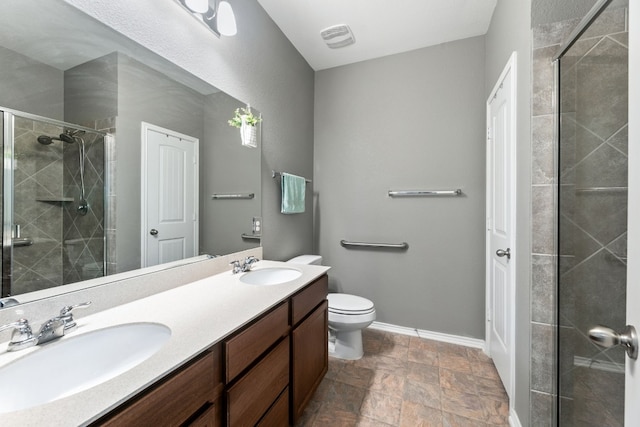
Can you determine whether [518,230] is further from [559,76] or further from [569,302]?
[559,76]

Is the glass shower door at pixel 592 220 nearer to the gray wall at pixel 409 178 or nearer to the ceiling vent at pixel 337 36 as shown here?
the gray wall at pixel 409 178

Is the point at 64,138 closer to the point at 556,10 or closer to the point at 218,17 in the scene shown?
the point at 218,17

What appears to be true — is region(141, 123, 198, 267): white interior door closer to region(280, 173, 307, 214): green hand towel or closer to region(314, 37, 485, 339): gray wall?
region(280, 173, 307, 214): green hand towel

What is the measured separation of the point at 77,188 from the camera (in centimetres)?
93

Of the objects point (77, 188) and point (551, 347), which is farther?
point (551, 347)

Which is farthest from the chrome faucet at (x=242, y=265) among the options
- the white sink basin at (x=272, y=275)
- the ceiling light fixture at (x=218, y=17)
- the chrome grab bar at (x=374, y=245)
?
the ceiling light fixture at (x=218, y=17)

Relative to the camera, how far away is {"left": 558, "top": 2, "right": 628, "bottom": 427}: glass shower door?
907 millimetres

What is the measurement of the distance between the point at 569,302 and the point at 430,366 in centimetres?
111

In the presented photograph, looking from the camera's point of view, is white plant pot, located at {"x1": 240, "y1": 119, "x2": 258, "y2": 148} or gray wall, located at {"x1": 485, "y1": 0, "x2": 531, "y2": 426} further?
white plant pot, located at {"x1": 240, "y1": 119, "x2": 258, "y2": 148}

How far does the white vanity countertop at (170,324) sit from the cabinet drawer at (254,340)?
1.8 inches

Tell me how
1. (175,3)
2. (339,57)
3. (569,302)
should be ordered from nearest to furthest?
(569,302) < (175,3) < (339,57)

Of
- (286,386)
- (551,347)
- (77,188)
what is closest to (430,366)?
(551,347)

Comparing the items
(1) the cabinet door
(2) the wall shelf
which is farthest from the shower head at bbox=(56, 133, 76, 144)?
(1) the cabinet door

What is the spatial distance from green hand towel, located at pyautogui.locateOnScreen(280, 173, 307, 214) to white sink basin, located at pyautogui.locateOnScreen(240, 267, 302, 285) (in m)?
0.57
